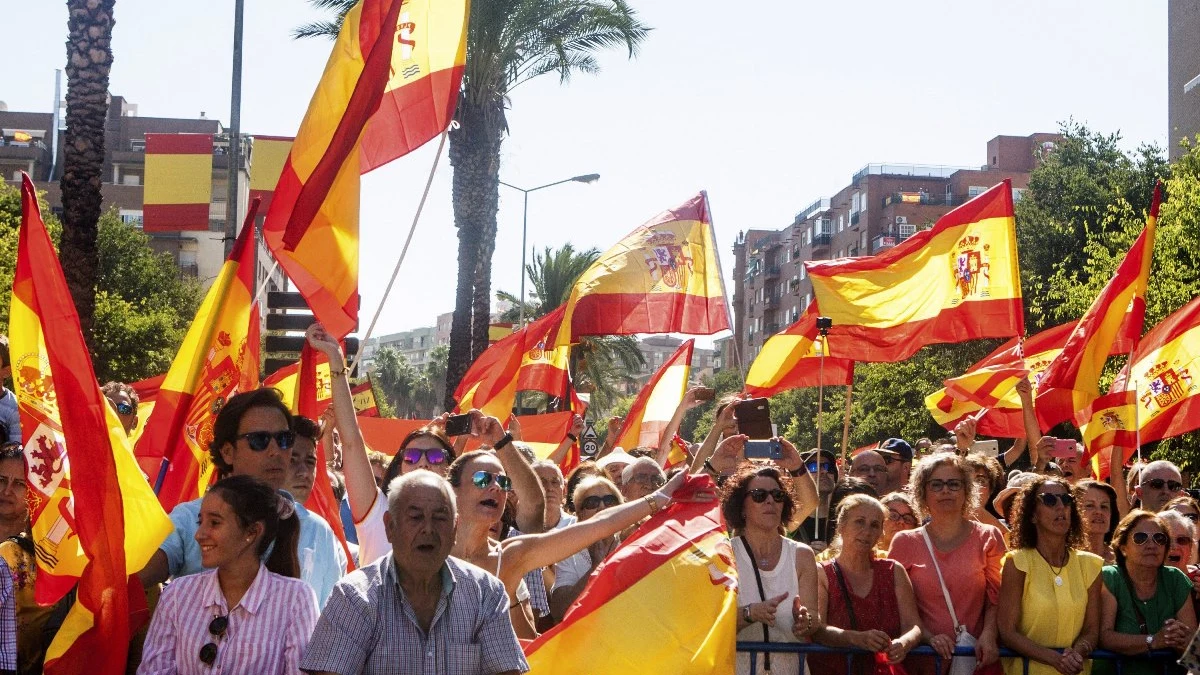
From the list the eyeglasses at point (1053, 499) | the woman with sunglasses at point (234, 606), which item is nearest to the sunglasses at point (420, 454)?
the woman with sunglasses at point (234, 606)

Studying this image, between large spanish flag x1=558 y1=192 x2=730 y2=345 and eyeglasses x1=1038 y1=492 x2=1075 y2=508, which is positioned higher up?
large spanish flag x1=558 y1=192 x2=730 y2=345

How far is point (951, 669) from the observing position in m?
6.09

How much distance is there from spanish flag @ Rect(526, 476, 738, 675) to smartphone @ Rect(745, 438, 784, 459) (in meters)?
1.04

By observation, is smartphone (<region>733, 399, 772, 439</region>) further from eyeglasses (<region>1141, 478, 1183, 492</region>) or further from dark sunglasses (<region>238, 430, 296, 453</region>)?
eyeglasses (<region>1141, 478, 1183, 492</region>)

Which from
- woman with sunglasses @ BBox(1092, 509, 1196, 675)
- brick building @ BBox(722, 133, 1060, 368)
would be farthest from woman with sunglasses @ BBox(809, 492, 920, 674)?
brick building @ BBox(722, 133, 1060, 368)

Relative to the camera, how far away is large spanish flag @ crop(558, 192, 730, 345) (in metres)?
10.9

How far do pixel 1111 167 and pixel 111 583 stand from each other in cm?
3773

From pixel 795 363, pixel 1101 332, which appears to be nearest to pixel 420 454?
pixel 1101 332

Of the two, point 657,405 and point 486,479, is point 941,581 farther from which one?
point 657,405

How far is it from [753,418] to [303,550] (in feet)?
9.40

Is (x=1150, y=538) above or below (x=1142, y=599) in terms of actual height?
above

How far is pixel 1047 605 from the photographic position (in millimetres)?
6098

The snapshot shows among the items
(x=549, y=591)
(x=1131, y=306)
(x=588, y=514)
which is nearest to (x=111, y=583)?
(x=549, y=591)

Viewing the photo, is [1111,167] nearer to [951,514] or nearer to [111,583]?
[951,514]
